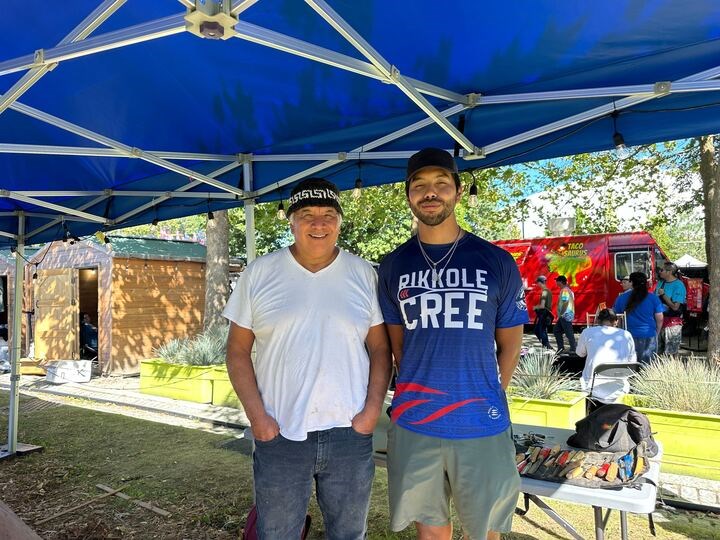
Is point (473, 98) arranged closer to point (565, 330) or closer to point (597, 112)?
point (597, 112)

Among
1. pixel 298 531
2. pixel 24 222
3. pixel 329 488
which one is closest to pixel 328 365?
pixel 329 488

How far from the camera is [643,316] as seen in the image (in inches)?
257

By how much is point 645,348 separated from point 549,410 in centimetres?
224

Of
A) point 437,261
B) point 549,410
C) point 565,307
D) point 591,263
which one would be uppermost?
point 591,263

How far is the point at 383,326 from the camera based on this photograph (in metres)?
2.13

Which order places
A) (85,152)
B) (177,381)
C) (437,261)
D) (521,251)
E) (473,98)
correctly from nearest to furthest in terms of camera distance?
(437,261) → (473,98) → (85,152) → (177,381) → (521,251)

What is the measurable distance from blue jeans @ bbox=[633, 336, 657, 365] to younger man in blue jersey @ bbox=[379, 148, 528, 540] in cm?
544

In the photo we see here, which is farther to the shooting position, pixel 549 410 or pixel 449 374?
pixel 549 410

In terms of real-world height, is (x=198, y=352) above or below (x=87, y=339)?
above

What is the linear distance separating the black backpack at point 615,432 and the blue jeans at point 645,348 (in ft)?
13.7

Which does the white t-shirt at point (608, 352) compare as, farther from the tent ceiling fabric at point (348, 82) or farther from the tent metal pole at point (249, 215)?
the tent metal pole at point (249, 215)

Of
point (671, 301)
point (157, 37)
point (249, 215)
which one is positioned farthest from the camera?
point (671, 301)

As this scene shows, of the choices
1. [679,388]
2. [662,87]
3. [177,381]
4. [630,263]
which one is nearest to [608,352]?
[679,388]

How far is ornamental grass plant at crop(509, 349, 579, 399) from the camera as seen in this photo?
5.56 metres
